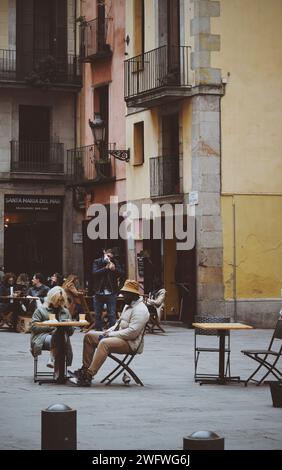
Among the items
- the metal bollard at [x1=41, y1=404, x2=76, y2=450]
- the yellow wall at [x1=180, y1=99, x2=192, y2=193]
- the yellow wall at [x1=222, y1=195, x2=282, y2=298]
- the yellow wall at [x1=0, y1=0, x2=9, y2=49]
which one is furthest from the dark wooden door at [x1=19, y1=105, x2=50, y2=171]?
the metal bollard at [x1=41, y1=404, x2=76, y2=450]

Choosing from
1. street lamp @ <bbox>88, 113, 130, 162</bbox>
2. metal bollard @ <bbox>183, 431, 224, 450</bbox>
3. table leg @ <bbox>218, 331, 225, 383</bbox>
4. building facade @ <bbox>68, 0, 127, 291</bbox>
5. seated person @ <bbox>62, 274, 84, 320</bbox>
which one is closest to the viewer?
metal bollard @ <bbox>183, 431, 224, 450</bbox>

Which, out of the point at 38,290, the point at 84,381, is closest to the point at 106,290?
the point at 38,290

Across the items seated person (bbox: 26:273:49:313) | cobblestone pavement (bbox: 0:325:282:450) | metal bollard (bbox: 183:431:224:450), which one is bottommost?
cobblestone pavement (bbox: 0:325:282:450)

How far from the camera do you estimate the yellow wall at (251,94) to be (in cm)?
3238

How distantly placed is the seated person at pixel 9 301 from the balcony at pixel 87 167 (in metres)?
6.44

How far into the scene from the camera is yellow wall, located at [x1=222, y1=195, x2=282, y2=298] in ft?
105

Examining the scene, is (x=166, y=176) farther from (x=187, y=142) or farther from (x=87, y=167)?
(x=87, y=167)

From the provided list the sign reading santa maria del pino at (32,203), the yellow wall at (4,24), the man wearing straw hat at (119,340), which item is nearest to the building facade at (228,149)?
the yellow wall at (4,24)

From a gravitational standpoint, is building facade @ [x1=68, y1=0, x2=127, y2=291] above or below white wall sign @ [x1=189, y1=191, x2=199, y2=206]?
above

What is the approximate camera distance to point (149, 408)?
14.9 meters

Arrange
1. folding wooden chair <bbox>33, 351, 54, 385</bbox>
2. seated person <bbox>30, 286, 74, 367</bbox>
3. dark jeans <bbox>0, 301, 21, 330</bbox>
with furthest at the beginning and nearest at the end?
1. dark jeans <bbox>0, 301, 21, 330</bbox>
2. seated person <bbox>30, 286, 74, 367</bbox>
3. folding wooden chair <bbox>33, 351, 54, 385</bbox>

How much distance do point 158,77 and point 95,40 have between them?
5.67 metres

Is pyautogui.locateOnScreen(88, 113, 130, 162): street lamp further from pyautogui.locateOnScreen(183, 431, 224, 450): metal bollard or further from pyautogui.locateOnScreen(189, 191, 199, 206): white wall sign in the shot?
pyautogui.locateOnScreen(183, 431, 224, 450): metal bollard

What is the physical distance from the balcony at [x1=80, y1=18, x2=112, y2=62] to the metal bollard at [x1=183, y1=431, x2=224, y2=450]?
30006 mm
